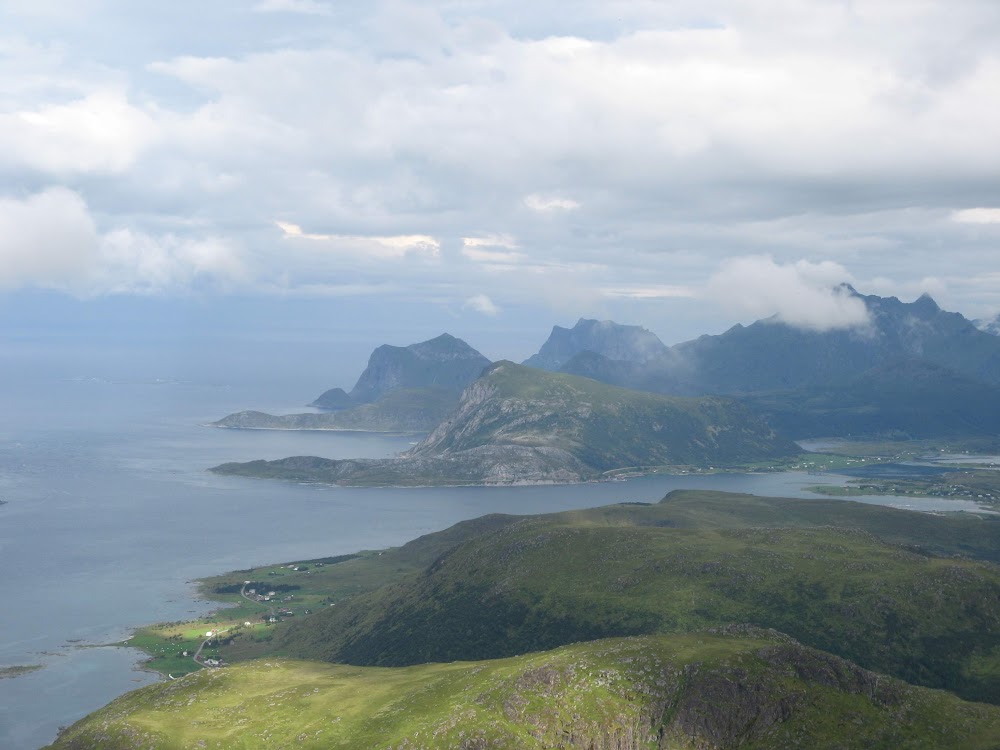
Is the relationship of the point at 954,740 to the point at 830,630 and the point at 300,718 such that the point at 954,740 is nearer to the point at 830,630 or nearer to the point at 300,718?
the point at 830,630

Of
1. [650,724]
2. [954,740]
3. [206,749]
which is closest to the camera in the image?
[954,740]

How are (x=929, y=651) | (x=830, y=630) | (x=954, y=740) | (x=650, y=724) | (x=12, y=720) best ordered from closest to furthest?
(x=954, y=740) → (x=650, y=724) → (x=929, y=651) → (x=830, y=630) → (x=12, y=720)

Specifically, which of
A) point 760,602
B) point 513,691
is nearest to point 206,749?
point 513,691

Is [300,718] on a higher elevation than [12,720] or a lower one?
higher

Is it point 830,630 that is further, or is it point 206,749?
point 830,630

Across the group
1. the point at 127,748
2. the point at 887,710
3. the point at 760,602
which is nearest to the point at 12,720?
the point at 127,748

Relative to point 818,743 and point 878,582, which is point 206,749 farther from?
point 878,582
